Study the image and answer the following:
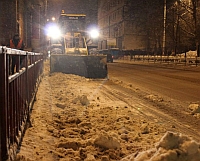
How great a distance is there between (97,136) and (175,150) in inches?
72.9

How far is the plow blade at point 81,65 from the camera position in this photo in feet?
50.7

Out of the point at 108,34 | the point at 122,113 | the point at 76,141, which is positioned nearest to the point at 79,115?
the point at 122,113

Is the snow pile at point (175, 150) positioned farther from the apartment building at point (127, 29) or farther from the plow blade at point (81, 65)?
the apartment building at point (127, 29)

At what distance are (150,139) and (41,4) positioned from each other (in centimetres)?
2728

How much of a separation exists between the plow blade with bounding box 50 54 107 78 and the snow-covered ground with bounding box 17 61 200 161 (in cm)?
731

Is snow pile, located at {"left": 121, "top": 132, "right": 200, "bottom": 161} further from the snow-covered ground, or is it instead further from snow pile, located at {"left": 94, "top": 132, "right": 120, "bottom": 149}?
snow pile, located at {"left": 94, "top": 132, "right": 120, "bottom": 149}

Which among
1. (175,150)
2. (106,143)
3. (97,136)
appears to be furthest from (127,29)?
(175,150)

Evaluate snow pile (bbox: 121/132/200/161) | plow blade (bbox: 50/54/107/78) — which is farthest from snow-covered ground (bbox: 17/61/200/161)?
plow blade (bbox: 50/54/107/78)

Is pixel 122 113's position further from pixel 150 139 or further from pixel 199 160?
pixel 199 160

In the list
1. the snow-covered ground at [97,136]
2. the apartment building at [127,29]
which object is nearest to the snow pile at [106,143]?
the snow-covered ground at [97,136]

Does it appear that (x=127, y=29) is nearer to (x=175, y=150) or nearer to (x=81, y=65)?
(x=81, y=65)

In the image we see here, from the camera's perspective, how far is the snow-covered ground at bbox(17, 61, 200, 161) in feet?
10.0

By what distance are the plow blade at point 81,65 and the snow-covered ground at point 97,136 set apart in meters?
7.31

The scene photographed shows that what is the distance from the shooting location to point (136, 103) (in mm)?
8273
